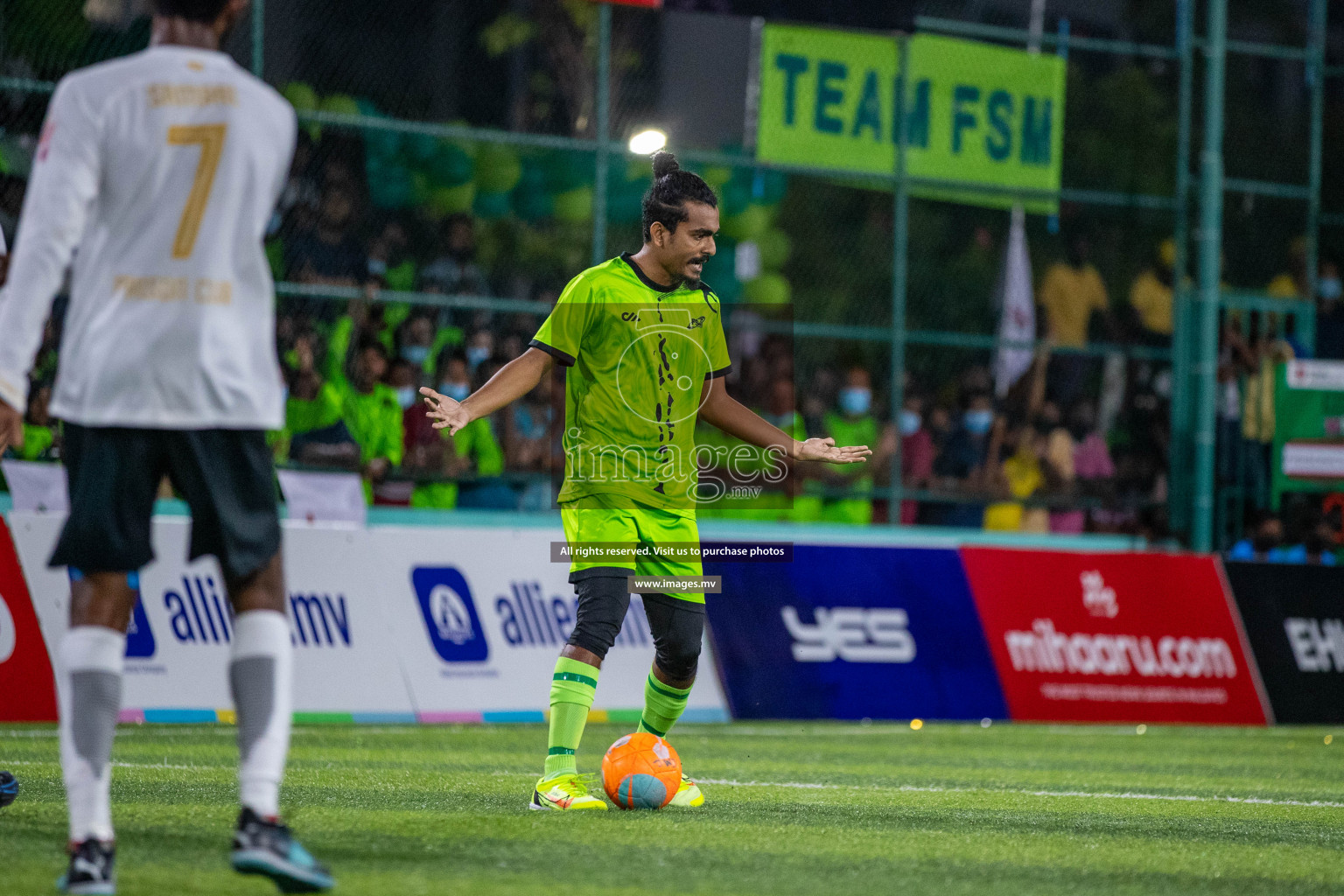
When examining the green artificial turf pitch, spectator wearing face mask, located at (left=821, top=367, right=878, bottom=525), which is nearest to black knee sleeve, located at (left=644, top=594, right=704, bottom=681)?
the green artificial turf pitch

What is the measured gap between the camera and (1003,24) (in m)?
16.9

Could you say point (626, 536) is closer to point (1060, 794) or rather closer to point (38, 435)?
point (1060, 794)

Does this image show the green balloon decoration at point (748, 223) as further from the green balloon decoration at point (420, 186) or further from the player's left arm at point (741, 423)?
the player's left arm at point (741, 423)

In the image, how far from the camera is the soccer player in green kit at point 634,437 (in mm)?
6617

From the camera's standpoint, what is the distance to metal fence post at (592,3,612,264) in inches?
581

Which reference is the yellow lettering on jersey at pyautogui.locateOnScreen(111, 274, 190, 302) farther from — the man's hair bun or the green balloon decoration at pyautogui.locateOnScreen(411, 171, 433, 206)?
the green balloon decoration at pyautogui.locateOnScreen(411, 171, 433, 206)

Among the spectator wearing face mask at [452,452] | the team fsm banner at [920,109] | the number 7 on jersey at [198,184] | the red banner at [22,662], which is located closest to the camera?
the number 7 on jersey at [198,184]

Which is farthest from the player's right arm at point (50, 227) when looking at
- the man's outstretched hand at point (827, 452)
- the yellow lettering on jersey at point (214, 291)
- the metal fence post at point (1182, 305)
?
the metal fence post at point (1182, 305)

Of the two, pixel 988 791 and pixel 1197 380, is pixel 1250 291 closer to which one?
pixel 1197 380

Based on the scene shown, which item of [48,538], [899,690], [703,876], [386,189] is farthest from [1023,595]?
[703,876]

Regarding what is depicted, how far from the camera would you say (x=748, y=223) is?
54.1ft

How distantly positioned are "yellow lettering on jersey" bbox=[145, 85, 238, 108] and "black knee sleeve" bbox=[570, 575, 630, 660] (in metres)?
2.64

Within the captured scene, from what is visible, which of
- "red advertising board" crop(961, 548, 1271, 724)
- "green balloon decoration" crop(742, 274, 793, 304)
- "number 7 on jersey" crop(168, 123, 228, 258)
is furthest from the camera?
"green balloon decoration" crop(742, 274, 793, 304)

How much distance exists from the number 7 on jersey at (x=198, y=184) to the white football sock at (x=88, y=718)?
94cm
